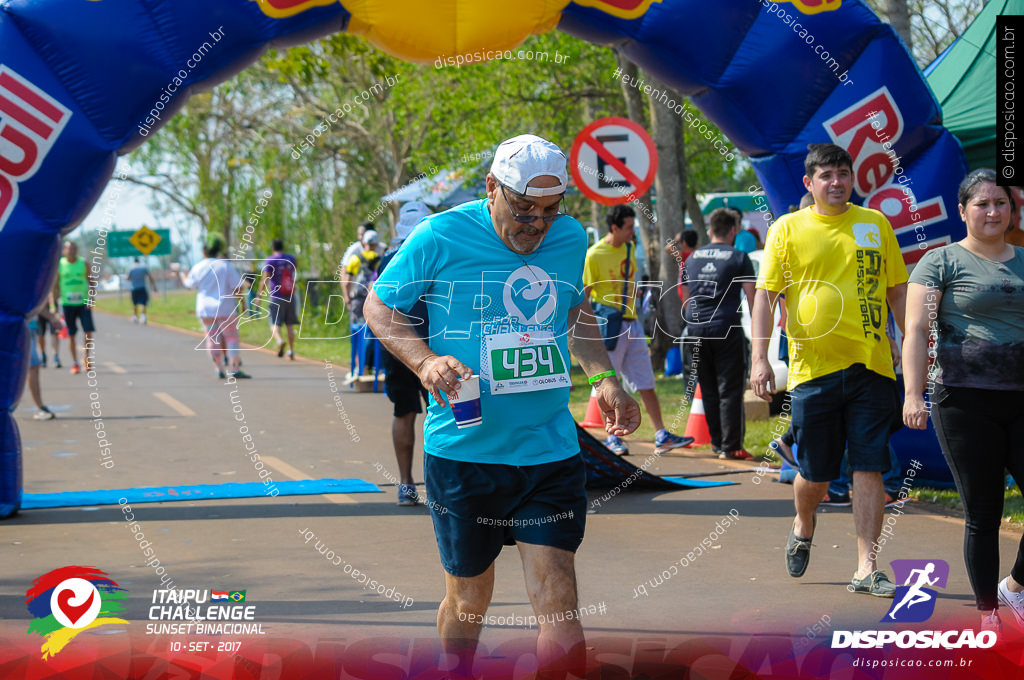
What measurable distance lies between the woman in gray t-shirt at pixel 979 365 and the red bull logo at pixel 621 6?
128 inches

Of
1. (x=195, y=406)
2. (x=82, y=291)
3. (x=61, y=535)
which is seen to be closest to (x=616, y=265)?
(x=61, y=535)

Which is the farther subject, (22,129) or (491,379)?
(22,129)

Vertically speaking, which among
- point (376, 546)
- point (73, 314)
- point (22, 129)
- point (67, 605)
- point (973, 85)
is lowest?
point (376, 546)

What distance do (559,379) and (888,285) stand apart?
2.58 m

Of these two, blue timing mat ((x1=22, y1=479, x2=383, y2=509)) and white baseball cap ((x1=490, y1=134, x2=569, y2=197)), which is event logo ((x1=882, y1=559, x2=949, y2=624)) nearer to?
white baseball cap ((x1=490, y1=134, x2=569, y2=197))

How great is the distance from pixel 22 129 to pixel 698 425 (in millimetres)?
6171

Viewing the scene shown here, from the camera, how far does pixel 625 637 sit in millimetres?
4906

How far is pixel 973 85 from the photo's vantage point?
29.8ft

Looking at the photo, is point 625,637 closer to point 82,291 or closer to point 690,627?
point 690,627

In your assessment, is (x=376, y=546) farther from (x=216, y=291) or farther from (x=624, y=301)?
(x=216, y=291)

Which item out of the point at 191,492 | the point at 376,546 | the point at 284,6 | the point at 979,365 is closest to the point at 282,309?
the point at 191,492

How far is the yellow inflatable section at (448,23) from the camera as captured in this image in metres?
7.49

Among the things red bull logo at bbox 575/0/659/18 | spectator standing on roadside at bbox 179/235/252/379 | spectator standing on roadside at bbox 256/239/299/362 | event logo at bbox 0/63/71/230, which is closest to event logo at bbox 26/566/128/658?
event logo at bbox 0/63/71/230

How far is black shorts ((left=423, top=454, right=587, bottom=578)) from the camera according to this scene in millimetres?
3809
